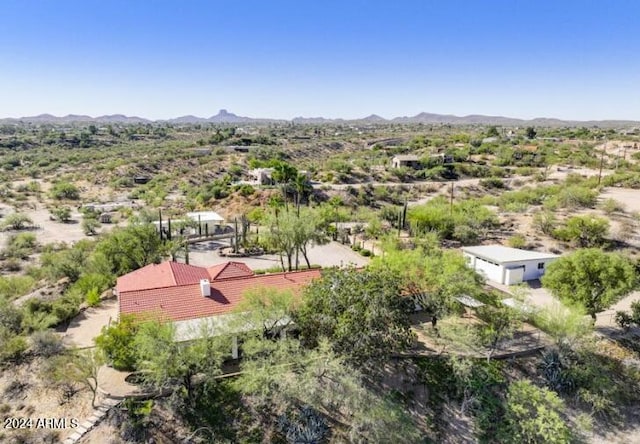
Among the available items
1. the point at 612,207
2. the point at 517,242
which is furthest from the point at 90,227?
the point at 612,207

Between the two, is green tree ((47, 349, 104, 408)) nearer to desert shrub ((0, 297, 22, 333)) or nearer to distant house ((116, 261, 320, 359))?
distant house ((116, 261, 320, 359))

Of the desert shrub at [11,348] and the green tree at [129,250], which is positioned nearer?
the desert shrub at [11,348]

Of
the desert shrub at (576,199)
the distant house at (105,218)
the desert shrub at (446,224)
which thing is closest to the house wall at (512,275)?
the desert shrub at (446,224)

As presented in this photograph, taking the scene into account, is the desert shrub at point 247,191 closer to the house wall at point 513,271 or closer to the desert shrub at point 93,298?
the desert shrub at point 93,298

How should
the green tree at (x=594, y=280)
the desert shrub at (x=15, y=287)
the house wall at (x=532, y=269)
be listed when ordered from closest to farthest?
the green tree at (x=594, y=280), the desert shrub at (x=15, y=287), the house wall at (x=532, y=269)

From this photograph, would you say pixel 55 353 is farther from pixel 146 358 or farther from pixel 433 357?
pixel 433 357

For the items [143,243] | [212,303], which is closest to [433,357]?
[212,303]

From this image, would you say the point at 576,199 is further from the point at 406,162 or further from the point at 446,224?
the point at 406,162
